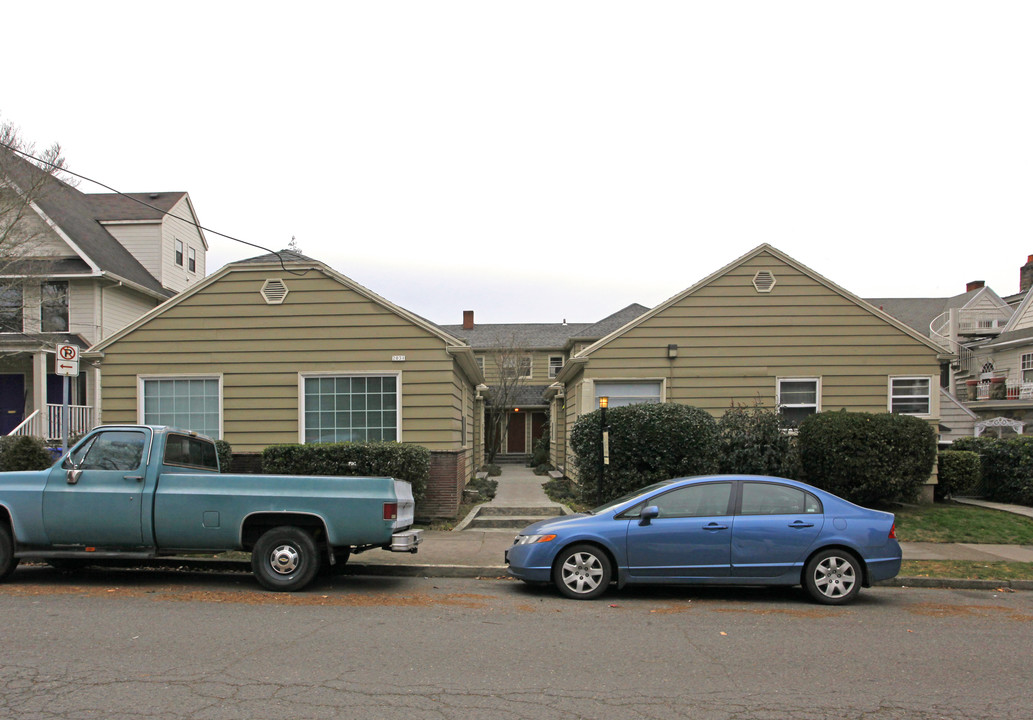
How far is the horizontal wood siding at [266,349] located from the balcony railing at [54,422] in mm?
4609

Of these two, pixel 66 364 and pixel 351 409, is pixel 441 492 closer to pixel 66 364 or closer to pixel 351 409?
pixel 351 409

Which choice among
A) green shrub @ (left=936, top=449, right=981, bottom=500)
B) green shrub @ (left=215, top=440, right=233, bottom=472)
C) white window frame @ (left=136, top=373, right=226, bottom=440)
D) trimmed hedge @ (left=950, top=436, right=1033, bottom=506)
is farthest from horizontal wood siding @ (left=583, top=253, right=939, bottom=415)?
white window frame @ (left=136, top=373, right=226, bottom=440)

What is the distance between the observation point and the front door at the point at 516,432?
119 feet

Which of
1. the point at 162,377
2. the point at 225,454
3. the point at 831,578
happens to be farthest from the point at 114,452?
the point at 831,578

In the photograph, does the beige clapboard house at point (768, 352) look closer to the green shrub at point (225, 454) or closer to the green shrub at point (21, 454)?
the green shrub at point (225, 454)

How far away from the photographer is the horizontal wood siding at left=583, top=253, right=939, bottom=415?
620 inches

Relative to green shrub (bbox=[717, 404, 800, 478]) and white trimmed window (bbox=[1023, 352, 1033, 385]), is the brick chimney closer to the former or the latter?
white trimmed window (bbox=[1023, 352, 1033, 385])

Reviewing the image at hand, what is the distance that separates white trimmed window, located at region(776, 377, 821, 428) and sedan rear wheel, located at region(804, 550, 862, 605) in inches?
313

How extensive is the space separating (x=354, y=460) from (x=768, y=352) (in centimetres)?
867

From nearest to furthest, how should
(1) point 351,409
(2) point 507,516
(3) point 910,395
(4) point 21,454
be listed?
(4) point 21,454
(2) point 507,516
(1) point 351,409
(3) point 910,395

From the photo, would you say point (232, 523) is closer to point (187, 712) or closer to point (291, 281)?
point (187, 712)

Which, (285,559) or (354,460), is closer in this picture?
(285,559)

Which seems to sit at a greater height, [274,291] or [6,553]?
[274,291]

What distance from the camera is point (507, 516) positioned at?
13.7 metres
